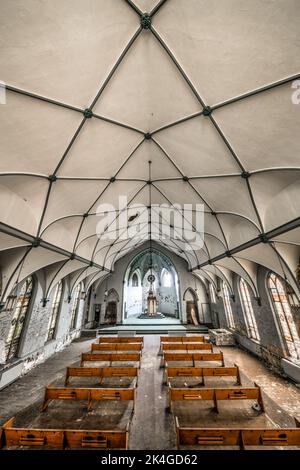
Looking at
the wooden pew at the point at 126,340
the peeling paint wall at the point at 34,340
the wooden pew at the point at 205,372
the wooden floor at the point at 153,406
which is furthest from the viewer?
the wooden pew at the point at 126,340

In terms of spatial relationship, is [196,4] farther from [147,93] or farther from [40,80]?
[40,80]

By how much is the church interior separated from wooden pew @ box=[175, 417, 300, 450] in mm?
30

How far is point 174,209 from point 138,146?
542 centimetres

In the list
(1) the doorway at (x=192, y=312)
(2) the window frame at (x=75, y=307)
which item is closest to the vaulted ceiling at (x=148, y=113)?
(2) the window frame at (x=75, y=307)

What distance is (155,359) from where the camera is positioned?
1099 cm

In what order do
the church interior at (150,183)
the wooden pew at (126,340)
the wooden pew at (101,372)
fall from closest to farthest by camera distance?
the church interior at (150,183) → the wooden pew at (101,372) → the wooden pew at (126,340)

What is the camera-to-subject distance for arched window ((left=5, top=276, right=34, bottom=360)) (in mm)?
9505

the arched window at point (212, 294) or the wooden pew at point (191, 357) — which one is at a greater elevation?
the arched window at point (212, 294)

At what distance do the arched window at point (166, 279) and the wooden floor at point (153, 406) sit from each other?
17.7 metres

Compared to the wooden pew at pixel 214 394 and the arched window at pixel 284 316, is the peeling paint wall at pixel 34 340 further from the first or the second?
the arched window at pixel 284 316

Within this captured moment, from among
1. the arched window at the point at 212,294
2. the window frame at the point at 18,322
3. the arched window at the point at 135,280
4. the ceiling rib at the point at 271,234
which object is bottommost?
the window frame at the point at 18,322

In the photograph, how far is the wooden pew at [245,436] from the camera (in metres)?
4.02

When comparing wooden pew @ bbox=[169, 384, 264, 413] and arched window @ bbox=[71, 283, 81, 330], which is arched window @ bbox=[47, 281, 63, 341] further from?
wooden pew @ bbox=[169, 384, 264, 413]

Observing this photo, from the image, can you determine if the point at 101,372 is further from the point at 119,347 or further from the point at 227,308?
the point at 227,308
